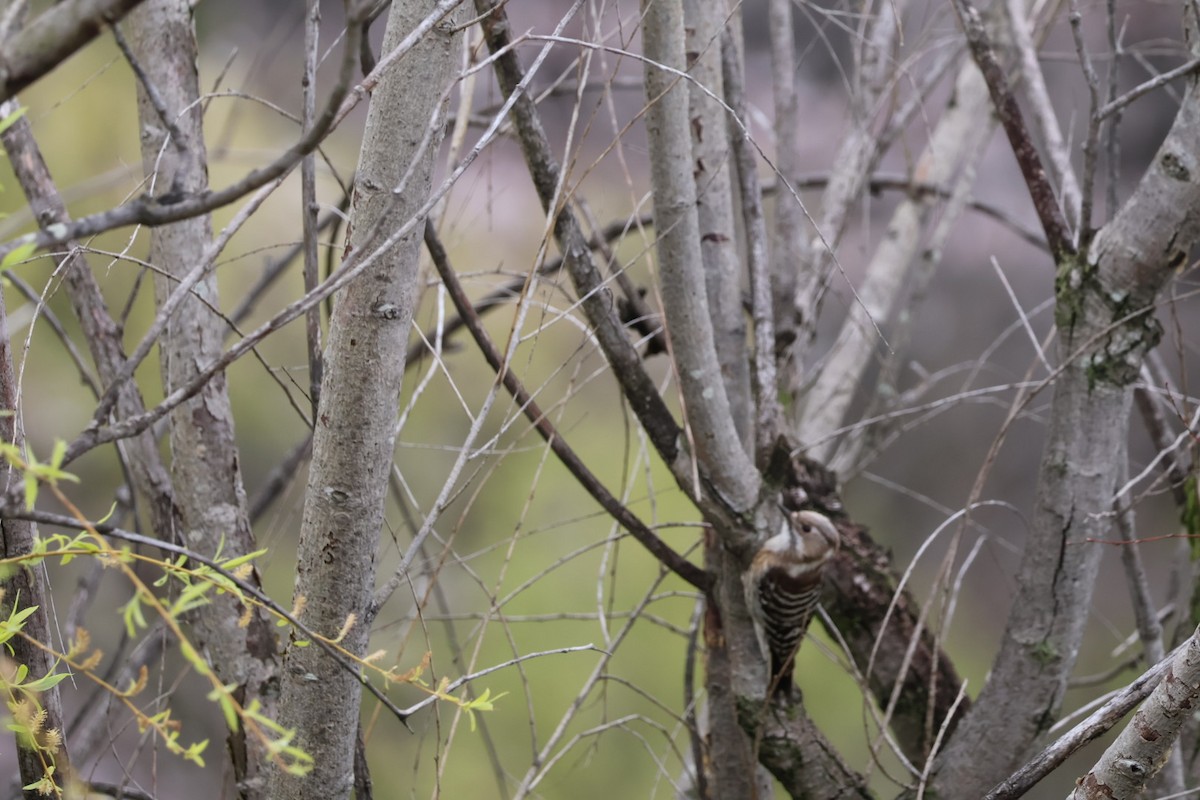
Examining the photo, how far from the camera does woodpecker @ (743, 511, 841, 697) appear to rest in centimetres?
84

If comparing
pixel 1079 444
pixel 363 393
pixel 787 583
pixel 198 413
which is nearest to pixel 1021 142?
pixel 1079 444

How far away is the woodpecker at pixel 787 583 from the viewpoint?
0.84m

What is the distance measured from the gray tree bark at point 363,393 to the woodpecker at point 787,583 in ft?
1.24

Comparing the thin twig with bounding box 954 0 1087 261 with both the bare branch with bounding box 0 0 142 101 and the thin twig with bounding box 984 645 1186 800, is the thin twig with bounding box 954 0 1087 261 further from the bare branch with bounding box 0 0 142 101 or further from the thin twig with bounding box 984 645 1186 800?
the bare branch with bounding box 0 0 142 101

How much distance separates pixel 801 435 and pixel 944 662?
403 mm

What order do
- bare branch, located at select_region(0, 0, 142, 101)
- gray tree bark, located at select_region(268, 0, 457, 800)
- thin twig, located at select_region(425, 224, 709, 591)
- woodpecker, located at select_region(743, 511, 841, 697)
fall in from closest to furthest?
bare branch, located at select_region(0, 0, 142, 101) < gray tree bark, located at select_region(268, 0, 457, 800) < thin twig, located at select_region(425, 224, 709, 591) < woodpecker, located at select_region(743, 511, 841, 697)

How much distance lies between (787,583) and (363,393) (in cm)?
50

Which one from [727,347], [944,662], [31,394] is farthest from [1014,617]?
[31,394]

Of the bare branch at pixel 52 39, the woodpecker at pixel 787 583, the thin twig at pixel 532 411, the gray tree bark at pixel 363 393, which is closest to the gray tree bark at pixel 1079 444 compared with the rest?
the woodpecker at pixel 787 583

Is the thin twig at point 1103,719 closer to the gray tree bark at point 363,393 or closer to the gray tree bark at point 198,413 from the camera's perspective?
the gray tree bark at point 363,393

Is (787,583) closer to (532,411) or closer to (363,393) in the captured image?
(532,411)

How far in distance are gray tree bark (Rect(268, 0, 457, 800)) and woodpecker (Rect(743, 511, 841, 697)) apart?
1.24 ft

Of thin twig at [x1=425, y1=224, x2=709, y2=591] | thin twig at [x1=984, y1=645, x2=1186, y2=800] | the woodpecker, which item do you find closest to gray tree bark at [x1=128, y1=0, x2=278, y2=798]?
thin twig at [x1=425, y1=224, x2=709, y2=591]

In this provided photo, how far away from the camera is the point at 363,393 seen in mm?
565
